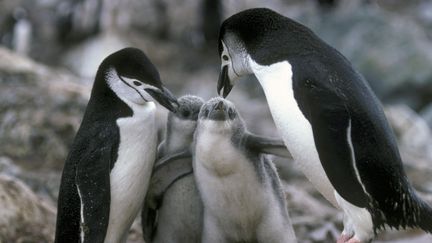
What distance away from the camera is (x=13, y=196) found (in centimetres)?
537

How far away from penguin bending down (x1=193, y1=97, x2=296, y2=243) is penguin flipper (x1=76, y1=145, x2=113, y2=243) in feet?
1.47

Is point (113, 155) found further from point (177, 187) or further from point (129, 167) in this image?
point (177, 187)

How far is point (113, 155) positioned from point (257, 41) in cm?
88

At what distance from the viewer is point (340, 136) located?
13.6ft

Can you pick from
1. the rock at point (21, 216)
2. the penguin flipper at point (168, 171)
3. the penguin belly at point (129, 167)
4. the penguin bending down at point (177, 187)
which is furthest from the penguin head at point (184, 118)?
the rock at point (21, 216)

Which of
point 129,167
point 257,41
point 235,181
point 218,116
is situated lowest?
point 235,181

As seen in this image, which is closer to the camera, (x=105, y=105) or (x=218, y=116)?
(x=218, y=116)

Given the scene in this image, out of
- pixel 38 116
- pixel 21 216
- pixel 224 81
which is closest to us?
pixel 224 81

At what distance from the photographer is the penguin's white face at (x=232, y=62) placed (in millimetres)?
4785

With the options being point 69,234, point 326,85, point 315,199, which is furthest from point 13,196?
point 315,199

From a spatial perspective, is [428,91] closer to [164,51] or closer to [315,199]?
[164,51]

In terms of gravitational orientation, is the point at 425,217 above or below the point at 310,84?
below

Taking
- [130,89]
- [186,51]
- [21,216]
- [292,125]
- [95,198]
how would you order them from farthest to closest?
[186,51], [21,216], [130,89], [95,198], [292,125]

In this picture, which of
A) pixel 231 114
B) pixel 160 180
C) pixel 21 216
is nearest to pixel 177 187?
pixel 160 180
